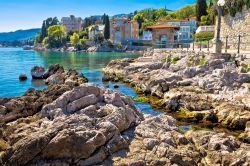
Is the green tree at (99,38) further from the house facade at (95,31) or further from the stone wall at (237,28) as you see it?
the stone wall at (237,28)

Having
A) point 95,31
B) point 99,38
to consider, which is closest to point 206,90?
point 99,38

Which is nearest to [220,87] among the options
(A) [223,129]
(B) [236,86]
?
(B) [236,86]

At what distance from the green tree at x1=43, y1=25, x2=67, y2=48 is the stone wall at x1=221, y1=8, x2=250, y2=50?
14448 centimetres

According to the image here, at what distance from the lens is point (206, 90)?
80.0 ft

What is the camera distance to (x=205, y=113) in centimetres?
2038

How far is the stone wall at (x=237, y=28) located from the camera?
110 ft

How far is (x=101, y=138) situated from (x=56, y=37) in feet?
568

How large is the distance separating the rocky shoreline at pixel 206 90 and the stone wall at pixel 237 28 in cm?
564

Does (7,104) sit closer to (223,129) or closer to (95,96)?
(95,96)

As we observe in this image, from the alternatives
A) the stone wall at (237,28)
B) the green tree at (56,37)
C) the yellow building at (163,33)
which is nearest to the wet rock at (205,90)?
the stone wall at (237,28)

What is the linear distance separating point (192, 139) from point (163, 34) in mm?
51407

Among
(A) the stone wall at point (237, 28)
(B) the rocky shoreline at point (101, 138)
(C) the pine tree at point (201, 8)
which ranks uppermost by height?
(C) the pine tree at point (201, 8)

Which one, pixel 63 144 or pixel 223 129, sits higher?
pixel 63 144

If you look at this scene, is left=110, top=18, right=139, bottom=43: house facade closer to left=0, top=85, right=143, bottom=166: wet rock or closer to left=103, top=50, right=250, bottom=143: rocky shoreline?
left=103, top=50, right=250, bottom=143: rocky shoreline
